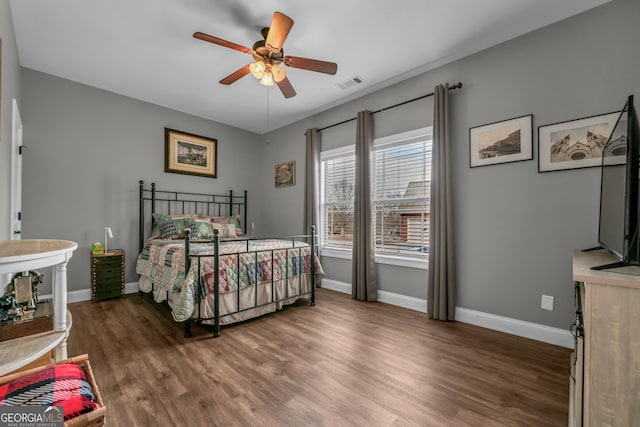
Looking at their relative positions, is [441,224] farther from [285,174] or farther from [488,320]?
[285,174]

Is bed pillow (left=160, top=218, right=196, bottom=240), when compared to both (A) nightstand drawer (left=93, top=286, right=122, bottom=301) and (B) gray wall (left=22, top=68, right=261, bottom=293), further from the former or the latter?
(A) nightstand drawer (left=93, top=286, right=122, bottom=301)

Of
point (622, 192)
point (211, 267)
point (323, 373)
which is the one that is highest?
point (622, 192)

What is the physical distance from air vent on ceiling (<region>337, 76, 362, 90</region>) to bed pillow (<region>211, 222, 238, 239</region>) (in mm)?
2484

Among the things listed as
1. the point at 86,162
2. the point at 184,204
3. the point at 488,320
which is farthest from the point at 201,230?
the point at 488,320

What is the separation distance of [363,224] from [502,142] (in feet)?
5.48

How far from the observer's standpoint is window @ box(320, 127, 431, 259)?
10.3 ft

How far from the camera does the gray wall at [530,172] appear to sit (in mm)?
2082

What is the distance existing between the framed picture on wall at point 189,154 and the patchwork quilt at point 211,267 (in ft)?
4.24

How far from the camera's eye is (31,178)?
3078 millimetres

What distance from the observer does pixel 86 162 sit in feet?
11.3

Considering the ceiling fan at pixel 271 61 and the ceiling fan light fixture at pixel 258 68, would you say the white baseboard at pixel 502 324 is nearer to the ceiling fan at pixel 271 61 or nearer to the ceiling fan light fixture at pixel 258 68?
the ceiling fan at pixel 271 61

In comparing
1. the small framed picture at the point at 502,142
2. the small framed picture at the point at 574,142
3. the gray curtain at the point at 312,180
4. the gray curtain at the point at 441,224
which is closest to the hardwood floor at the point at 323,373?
the gray curtain at the point at 441,224

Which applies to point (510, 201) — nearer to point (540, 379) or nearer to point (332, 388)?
point (540, 379)

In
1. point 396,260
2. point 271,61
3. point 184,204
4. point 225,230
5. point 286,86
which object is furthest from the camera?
point 184,204
